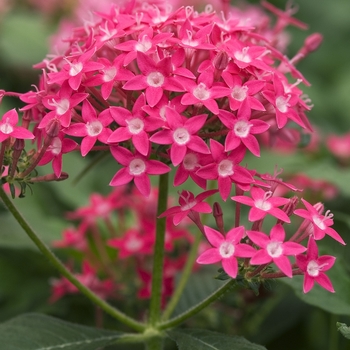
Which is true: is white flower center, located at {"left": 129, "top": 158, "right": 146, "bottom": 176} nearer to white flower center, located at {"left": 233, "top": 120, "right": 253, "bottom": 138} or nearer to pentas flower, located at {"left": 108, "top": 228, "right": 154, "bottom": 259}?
white flower center, located at {"left": 233, "top": 120, "right": 253, "bottom": 138}

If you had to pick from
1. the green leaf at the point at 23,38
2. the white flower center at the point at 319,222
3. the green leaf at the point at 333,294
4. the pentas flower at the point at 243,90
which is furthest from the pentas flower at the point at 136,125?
the green leaf at the point at 23,38

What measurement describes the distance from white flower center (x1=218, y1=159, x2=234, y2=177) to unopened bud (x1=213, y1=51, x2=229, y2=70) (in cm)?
13

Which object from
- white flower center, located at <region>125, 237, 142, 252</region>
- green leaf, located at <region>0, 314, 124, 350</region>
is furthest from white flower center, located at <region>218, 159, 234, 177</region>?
white flower center, located at <region>125, 237, 142, 252</region>

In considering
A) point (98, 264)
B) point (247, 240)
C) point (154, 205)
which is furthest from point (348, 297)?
point (98, 264)

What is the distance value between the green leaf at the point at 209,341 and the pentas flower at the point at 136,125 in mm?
276

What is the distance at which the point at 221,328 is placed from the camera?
1.20 m

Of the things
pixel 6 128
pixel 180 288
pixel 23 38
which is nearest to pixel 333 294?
pixel 180 288

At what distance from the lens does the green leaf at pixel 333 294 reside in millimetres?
913

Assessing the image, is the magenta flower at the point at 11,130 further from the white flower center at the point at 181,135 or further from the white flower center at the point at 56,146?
the white flower center at the point at 181,135

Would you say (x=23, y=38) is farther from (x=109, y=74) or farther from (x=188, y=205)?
(x=188, y=205)

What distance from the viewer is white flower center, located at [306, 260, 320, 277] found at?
0.71 metres

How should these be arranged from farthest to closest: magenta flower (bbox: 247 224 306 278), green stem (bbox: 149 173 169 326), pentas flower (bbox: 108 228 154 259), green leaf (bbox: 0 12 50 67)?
green leaf (bbox: 0 12 50 67) → pentas flower (bbox: 108 228 154 259) → green stem (bbox: 149 173 169 326) → magenta flower (bbox: 247 224 306 278)

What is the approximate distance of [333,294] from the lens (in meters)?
0.95

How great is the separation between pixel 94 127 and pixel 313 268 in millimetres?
327
